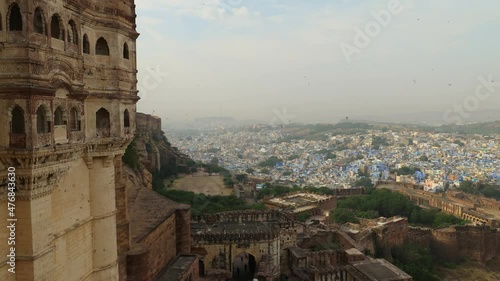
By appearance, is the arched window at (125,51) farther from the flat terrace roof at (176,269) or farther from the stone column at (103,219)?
the flat terrace roof at (176,269)

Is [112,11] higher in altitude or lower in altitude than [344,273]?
higher

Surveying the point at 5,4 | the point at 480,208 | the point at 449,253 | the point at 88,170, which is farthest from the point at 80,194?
the point at 480,208

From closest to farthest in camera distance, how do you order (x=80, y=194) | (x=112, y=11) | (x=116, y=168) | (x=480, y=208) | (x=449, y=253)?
(x=80, y=194) → (x=112, y=11) → (x=116, y=168) → (x=449, y=253) → (x=480, y=208)

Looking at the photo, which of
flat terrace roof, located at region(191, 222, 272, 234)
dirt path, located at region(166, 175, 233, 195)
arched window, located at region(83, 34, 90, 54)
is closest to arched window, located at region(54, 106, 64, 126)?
arched window, located at region(83, 34, 90, 54)

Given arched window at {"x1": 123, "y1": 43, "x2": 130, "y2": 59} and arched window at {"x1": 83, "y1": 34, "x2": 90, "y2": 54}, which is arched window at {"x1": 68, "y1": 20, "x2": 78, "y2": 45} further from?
arched window at {"x1": 123, "y1": 43, "x2": 130, "y2": 59}

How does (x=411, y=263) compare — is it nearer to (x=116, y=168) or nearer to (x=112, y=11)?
(x=116, y=168)

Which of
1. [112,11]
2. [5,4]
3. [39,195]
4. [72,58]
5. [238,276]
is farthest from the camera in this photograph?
[238,276]
